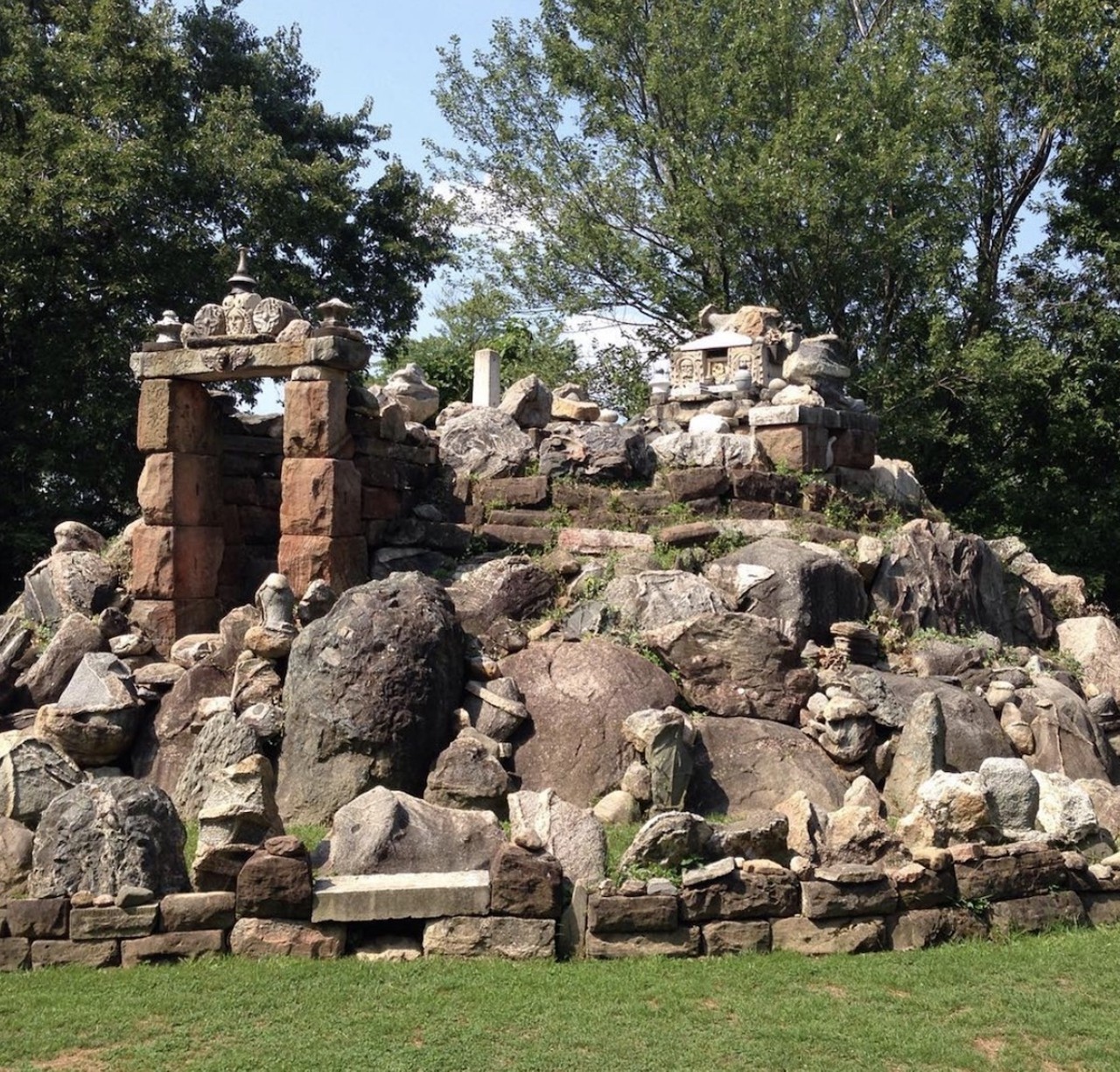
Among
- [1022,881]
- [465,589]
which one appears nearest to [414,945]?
[1022,881]

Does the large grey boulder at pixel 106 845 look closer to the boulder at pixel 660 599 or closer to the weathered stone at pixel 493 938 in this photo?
the weathered stone at pixel 493 938

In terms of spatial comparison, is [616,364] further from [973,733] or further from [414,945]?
[414,945]

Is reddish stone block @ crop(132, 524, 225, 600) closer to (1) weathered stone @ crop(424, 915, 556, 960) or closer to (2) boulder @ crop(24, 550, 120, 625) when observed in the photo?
(2) boulder @ crop(24, 550, 120, 625)

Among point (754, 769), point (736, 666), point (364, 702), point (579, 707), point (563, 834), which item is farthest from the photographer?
point (736, 666)

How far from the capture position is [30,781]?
7.35m

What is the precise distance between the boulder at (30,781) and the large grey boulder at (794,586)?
5759 mm

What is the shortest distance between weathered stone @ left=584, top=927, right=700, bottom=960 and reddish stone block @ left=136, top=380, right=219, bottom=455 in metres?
7.49

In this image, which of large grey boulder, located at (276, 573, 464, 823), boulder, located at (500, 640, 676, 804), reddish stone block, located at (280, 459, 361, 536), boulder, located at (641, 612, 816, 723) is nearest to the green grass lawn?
large grey boulder, located at (276, 573, 464, 823)

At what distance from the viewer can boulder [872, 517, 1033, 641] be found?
11875mm

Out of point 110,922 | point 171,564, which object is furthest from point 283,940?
point 171,564

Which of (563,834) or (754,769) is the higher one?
(754,769)

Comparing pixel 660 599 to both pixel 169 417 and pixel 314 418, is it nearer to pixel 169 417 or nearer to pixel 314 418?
pixel 314 418

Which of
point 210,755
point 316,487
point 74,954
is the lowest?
point 74,954

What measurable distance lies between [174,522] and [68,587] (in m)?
1.14
